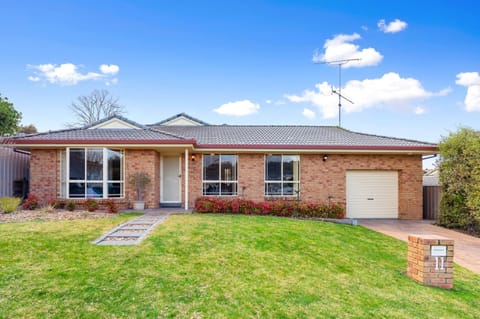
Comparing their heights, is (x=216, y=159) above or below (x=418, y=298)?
above

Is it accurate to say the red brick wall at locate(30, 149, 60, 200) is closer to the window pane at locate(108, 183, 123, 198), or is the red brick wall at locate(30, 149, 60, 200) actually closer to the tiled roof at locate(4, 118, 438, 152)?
the tiled roof at locate(4, 118, 438, 152)

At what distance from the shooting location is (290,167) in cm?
1220

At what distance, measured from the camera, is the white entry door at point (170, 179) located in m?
12.6

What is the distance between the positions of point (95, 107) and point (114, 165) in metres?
26.1

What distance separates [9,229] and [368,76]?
17325 mm

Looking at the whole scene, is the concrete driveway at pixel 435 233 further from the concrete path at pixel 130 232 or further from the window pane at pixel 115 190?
the window pane at pixel 115 190

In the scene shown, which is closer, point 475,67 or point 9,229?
point 9,229

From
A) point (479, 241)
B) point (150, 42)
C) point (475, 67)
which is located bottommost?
point (479, 241)

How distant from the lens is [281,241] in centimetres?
652

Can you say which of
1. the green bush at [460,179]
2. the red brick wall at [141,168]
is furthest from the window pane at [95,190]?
the green bush at [460,179]

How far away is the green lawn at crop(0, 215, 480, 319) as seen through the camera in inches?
136

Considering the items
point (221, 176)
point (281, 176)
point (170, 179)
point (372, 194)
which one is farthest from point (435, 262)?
point (170, 179)

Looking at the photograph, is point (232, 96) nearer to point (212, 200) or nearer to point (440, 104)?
point (212, 200)

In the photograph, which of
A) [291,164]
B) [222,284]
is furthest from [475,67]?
[222,284]
